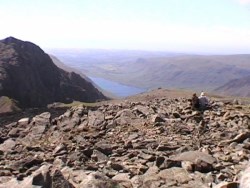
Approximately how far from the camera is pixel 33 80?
155375 millimetres

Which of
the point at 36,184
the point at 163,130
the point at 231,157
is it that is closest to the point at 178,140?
the point at 163,130

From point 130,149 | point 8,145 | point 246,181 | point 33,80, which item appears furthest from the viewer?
point 33,80

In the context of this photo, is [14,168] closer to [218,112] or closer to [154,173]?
[154,173]

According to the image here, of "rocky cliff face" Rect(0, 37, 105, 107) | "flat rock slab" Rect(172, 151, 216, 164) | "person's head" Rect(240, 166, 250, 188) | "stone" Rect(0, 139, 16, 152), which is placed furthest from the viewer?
"rocky cliff face" Rect(0, 37, 105, 107)

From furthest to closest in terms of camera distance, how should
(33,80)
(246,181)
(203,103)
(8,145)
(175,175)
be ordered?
(33,80) → (203,103) → (8,145) → (175,175) → (246,181)

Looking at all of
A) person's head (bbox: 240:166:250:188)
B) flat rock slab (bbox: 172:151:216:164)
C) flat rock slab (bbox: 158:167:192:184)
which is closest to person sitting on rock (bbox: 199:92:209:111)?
flat rock slab (bbox: 172:151:216:164)

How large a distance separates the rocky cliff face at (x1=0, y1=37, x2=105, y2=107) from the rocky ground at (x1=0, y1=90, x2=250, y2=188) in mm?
112086

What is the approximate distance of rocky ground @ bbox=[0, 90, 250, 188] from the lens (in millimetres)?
13992

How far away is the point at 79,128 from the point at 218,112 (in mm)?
9452

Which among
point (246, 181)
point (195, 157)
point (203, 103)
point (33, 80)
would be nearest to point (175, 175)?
point (195, 157)

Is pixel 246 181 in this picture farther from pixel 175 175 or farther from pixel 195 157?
pixel 195 157

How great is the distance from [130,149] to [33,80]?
14005 cm

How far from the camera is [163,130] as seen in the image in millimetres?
23391

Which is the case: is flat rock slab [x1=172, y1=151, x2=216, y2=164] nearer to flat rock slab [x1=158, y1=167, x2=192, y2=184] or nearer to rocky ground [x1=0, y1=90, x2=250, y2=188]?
rocky ground [x1=0, y1=90, x2=250, y2=188]
